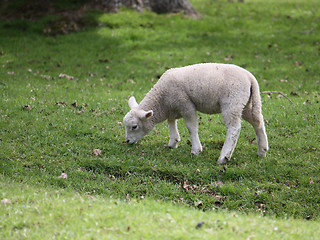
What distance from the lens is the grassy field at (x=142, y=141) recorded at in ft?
19.5

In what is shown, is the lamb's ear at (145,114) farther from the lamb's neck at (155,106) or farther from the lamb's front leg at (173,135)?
the lamb's front leg at (173,135)

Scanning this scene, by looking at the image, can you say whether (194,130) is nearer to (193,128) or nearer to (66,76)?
(193,128)

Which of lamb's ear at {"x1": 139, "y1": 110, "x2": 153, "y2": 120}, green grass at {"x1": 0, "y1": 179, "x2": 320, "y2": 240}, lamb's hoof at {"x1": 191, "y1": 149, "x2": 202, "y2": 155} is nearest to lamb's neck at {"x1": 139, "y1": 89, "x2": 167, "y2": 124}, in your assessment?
lamb's ear at {"x1": 139, "y1": 110, "x2": 153, "y2": 120}

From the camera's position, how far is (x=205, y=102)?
8.80 m

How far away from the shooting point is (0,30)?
19078 mm

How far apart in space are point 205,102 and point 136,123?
1653 millimetres

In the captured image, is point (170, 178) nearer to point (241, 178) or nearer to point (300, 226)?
Result: point (241, 178)

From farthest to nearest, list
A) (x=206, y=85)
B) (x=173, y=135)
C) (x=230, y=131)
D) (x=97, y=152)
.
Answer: (x=173, y=135)
(x=97, y=152)
(x=206, y=85)
(x=230, y=131)

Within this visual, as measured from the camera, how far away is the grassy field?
19.5 feet

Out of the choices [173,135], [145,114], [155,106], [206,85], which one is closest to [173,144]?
[173,135]

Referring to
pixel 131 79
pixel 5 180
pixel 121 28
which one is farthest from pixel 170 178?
pixel 121 28

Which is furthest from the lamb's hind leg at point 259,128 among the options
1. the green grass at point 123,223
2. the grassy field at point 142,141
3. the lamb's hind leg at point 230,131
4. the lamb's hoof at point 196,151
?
the green grass at point 123,223

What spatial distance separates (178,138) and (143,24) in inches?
440

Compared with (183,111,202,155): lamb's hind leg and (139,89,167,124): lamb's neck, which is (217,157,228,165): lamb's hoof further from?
(139,89,167,124): lamb's neck
